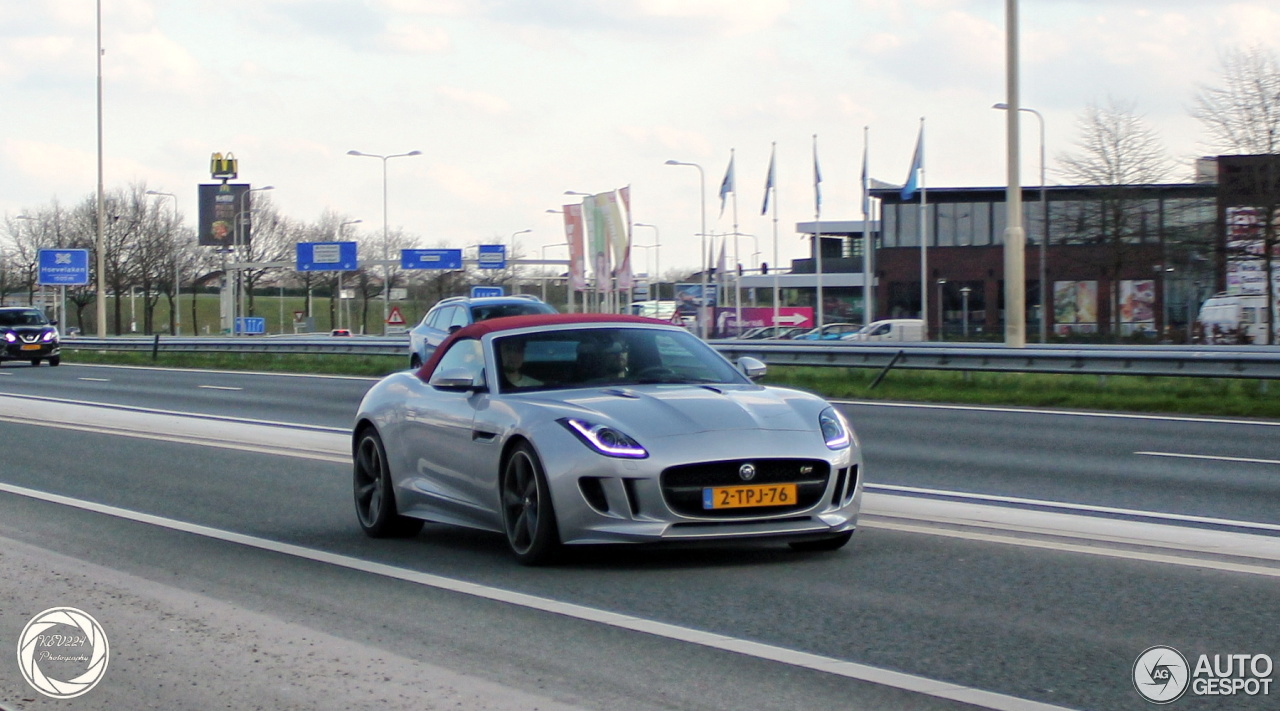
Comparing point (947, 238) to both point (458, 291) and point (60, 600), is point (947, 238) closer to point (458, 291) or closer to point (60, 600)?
point (458, 291)

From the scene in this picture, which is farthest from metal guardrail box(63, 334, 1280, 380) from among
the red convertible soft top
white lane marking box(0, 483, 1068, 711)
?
white lane marking box(0, 483, 1068, 711)

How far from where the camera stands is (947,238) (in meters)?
82.8

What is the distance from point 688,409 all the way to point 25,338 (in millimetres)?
39938

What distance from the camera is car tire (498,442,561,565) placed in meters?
7.75

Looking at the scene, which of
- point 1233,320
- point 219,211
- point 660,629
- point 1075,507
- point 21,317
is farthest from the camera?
point 219,211

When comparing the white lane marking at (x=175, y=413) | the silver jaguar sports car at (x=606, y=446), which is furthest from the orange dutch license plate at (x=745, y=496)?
the white lane marking at (x=175, y=413)

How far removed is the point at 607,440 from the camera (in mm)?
7566

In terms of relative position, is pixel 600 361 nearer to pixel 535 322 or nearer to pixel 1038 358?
pixel 535 322

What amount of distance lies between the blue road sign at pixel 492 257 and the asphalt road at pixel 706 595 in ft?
241

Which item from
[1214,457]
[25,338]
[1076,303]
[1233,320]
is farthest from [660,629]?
[1076,303]

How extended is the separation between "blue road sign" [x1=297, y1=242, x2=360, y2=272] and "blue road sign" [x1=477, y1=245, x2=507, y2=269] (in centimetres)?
696

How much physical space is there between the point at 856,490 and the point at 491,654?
8.79 ft

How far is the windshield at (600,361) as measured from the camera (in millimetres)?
8648

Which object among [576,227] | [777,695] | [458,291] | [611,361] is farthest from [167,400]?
[458,291]
